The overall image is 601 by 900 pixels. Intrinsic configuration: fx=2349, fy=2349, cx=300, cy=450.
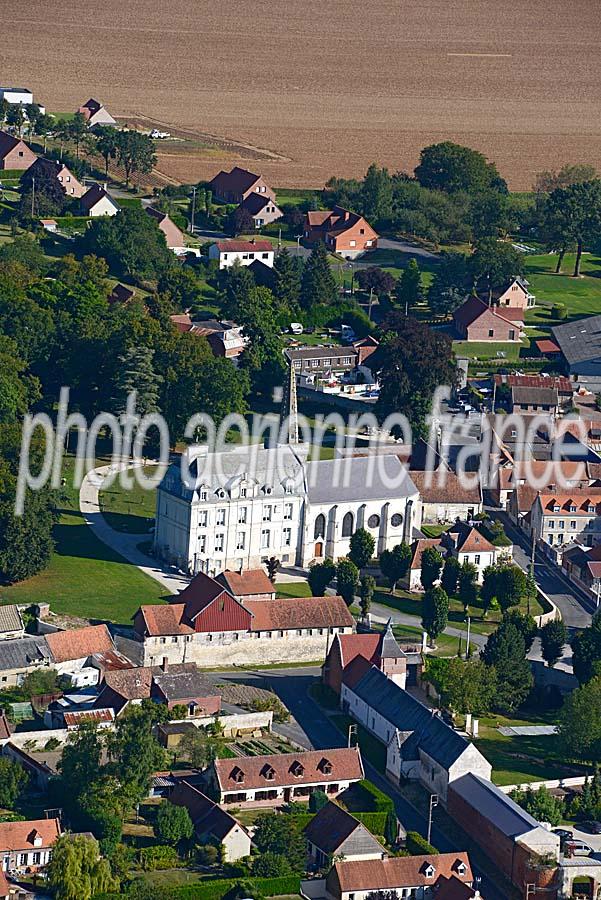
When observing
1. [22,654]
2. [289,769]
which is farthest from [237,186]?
[289,769]

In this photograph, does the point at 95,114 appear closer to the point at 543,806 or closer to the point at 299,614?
the point at 299,614

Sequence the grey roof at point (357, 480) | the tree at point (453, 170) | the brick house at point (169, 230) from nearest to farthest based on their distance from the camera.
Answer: the grey roof at point (357, 480)
the brick house at point (169, 230)
the tree at point (453, 170)

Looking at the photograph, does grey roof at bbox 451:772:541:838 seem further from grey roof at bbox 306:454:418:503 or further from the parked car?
grey roof at bbox 306:454:418:503

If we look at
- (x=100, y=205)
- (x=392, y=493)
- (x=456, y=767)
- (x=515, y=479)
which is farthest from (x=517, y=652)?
(x=100, y=205)

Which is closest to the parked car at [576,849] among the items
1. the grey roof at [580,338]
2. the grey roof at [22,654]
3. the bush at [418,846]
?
the bush at [418,846]

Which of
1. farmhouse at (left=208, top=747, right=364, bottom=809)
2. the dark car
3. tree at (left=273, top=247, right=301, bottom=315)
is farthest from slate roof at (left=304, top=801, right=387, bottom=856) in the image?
tree at (left=273, top=247, right=301, bottom=315)

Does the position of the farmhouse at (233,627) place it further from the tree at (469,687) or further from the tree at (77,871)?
the tree at (77,871)
